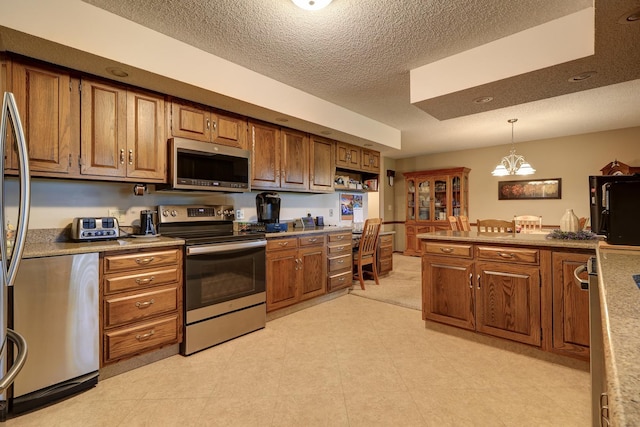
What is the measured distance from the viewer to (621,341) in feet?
1.93

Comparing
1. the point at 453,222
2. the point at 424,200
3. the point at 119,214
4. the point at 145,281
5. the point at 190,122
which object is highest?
the point at 190,122

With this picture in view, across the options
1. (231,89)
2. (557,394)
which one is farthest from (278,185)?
(557,394)

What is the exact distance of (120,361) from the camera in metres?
2.15

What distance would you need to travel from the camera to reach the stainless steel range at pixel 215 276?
2.46 m

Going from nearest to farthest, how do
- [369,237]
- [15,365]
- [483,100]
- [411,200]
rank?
[15,365] → [483,100] → [369,237] → [411,200]

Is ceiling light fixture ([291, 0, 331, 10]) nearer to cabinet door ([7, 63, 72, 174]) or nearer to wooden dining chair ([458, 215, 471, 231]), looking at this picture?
cabinet door ([7, 63, 72, 174])

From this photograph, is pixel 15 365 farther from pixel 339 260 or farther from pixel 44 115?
pixel 339 260

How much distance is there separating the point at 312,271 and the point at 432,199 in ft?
14.5

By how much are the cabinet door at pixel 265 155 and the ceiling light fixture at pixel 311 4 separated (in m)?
1.52

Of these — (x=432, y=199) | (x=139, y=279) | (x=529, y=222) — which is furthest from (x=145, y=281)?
(x=432, y=199)

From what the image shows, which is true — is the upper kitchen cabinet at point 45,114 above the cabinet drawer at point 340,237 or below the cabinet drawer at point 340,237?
above

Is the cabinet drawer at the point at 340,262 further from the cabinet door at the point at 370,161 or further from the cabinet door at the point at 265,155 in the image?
the cabinet door at the point at 370,161

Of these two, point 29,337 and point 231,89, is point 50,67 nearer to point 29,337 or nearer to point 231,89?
point 231,89

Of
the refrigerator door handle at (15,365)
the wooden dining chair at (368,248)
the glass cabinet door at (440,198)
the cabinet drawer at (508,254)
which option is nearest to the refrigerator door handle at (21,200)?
the refrigerator door handle at (15,365)
